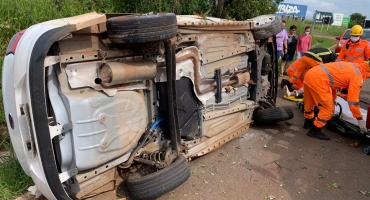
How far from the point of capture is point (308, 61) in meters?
5.95

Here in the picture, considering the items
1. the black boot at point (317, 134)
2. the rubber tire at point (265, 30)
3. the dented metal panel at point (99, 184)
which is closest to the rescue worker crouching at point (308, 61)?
the black boot at point (317, 134)

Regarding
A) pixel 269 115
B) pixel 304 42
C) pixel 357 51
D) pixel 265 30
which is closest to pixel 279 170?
pixel 269 115

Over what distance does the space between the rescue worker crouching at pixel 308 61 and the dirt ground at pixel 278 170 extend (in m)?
1.65

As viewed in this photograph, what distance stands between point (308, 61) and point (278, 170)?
118 inches

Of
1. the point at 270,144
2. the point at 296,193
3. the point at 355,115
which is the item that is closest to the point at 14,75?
the point at 296,193

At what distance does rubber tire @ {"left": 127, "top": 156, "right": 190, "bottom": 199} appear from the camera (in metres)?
2.75

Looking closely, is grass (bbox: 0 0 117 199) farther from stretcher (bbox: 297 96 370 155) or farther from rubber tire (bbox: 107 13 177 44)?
stretcher (bbox: 297 96 370 155)

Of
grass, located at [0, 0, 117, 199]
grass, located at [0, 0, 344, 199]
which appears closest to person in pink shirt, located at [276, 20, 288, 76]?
grass, located at [0, 0, 344, 199]

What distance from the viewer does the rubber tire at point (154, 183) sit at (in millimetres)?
2746

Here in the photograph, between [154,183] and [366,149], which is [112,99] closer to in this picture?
[154,183]

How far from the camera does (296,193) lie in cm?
327

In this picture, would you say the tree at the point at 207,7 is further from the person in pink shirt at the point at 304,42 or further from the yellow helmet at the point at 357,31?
the yellow helmet at the point at 357,31

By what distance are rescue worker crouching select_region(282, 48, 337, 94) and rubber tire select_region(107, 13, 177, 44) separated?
416 cm

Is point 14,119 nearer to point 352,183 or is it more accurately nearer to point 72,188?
point 72,188
